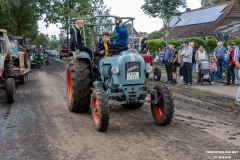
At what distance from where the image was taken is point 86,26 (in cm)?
761

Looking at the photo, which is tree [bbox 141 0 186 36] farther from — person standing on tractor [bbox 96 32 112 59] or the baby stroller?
person standing on tractor [bbox 96 32 112 59]

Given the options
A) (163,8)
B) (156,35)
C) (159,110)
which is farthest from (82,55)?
(156,35)

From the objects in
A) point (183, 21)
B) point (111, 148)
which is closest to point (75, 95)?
point (111, 148)

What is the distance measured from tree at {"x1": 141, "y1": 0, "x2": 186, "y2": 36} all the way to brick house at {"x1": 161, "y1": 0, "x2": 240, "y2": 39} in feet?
9.02

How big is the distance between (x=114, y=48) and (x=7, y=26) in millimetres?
21292

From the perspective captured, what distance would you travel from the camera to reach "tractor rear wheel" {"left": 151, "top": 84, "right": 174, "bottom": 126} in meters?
5.85

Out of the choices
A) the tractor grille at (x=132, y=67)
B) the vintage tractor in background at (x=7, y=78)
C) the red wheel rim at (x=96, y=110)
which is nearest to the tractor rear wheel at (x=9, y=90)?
the vintage tractor in background at (x=7, y=78)

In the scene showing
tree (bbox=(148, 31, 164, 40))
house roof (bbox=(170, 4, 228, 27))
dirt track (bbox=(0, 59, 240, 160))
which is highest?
house roof (bbox=(170, 4, 228, 27))

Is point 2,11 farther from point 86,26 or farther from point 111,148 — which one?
point 111,148

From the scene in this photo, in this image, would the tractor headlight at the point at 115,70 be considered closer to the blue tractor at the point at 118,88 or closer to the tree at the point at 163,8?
the blue tractor at the point at 118,88

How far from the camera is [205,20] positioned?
42.2m

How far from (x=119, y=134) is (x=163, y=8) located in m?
38.4

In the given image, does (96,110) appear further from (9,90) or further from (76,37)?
(9,90)

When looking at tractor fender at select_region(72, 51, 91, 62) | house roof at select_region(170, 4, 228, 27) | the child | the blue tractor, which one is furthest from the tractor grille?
house roof at select_region(170, 4, 228, 27)
